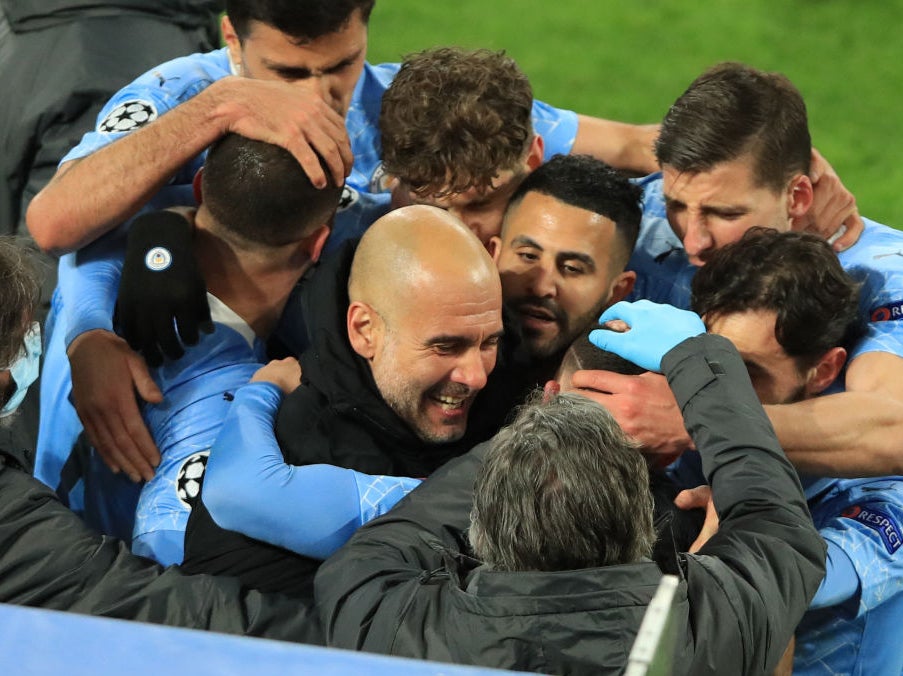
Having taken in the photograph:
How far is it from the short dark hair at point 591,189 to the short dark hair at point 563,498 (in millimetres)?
1248

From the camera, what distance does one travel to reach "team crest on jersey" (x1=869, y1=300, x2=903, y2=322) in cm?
310

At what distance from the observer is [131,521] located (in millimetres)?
3199

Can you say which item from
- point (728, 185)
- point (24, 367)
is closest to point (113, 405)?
point (24, 367)

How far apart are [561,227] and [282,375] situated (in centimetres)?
80

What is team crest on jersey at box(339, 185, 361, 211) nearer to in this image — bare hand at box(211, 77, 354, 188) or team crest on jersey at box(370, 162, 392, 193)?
team crest on jersey at box(370, 162, 392, 193)

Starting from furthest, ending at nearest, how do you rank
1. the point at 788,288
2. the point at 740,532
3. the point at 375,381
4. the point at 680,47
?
the point at 680,47
the point at 788,288
the point at 375,381
the point at 740,532

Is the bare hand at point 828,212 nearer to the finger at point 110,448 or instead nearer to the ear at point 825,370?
the ear at point 825,370

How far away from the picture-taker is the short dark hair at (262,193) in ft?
9.43

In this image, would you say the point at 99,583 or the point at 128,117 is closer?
the point at 99,583

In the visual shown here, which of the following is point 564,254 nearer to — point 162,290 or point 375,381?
point 375,381

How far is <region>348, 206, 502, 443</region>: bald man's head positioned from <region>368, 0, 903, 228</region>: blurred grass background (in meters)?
3.83

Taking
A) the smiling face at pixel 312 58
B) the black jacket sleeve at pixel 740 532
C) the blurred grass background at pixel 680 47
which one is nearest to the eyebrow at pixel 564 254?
the smiling face at pixel 312 58

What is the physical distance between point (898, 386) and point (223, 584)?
1613 millimetres

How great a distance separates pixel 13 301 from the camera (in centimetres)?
232
